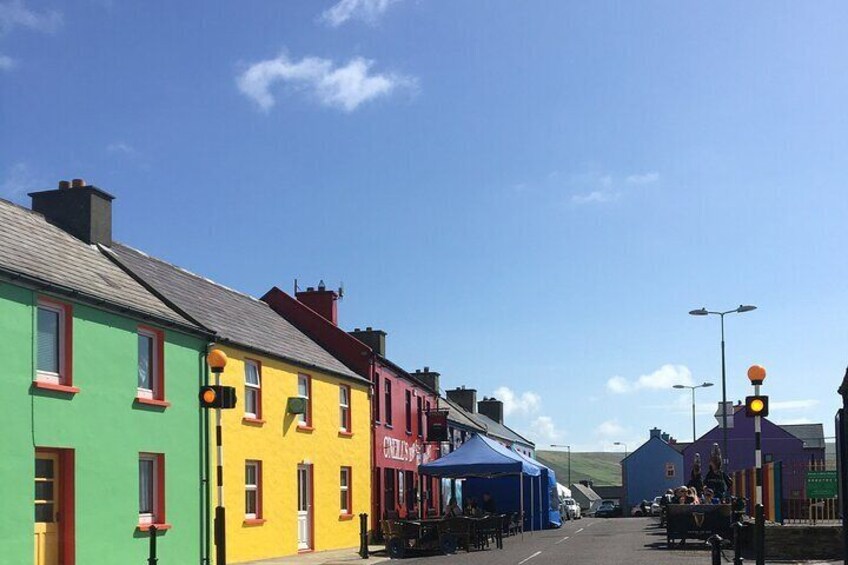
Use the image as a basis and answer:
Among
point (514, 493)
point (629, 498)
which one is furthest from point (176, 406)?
point (629, 498)

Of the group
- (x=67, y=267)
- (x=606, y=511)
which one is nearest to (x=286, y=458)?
(x=67, y=267)

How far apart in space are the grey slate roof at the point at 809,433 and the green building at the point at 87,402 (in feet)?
290

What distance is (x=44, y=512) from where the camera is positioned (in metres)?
17.5

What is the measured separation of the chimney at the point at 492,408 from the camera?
243 feet

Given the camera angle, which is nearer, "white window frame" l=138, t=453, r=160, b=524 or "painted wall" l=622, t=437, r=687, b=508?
"white window frame" l=138, t=453, r=160, b=524

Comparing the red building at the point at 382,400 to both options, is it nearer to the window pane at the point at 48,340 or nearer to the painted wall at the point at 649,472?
the window pane at the point at 48,340

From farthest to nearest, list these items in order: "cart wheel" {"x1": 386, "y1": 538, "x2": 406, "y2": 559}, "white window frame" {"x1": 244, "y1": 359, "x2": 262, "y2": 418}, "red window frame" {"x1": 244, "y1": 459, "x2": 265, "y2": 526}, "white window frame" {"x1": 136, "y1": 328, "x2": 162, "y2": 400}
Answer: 1. "cart wheel" {"x1": 386, "y1": 538, "x2": 406, "y2": 559}
2. "white window frame" {"x1": 244, "y1": 359, "x2": 262, "y2": 418}
3. "red window frame" {"x1": 244, "y1": 459, "x2": 265, "y2": 526}
4. "white window frame" {"x1": 136, "y1": 328, "x2": 162, "y2": 400}

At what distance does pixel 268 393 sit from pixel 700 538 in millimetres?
10903

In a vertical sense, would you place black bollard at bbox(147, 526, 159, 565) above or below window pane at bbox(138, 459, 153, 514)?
below

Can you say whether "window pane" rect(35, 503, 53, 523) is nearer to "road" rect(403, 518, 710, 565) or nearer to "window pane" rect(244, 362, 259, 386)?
"window pane" rect(244, 362, 259, 386)

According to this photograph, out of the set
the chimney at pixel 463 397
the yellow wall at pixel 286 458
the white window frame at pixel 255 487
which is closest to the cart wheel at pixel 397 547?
the yellow wall at pixel 286 458

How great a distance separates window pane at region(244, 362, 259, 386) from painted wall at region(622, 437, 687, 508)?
7402 centimetres

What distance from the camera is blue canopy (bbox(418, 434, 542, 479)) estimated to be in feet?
98.0

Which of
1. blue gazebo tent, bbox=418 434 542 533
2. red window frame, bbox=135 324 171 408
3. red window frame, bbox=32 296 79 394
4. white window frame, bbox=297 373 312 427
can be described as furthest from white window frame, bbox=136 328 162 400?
blue gazebo tent, bbox=418 434 542 533
